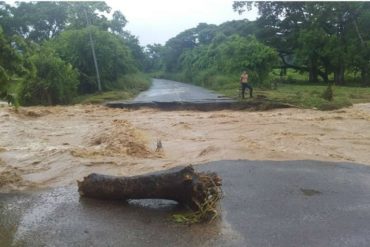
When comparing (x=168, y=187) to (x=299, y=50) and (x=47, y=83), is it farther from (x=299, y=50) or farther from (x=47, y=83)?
(x=299, y=50)

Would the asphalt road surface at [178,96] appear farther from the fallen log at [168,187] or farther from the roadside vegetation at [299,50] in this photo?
the fallen log at [168,187]

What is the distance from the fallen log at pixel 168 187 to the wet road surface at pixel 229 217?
17cm

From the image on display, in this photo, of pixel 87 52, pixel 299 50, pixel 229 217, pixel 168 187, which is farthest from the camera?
pixel 299 50

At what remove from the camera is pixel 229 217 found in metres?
6.24

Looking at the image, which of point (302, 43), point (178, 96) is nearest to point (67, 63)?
point (178, 96)

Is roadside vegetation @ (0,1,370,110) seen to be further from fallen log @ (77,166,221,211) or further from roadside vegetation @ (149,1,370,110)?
fallen log @ (77,166,221,211)

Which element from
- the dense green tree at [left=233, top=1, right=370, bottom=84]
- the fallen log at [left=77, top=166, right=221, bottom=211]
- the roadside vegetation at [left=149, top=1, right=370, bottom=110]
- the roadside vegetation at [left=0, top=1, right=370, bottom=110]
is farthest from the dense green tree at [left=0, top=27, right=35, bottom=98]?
the dense green tree at [left=233, top=1, right=370, bottom=84]

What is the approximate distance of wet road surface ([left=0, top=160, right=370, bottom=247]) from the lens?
5594mm

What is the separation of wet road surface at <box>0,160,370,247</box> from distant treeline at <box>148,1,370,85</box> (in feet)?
77.9

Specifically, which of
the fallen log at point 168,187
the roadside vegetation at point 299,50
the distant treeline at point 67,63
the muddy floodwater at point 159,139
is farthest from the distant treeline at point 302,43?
the fallen log at point 168,187

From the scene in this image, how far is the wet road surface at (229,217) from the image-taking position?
5594 millimetres

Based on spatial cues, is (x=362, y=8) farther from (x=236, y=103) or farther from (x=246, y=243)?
(x=246, y=243)

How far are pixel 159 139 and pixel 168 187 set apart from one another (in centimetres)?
703

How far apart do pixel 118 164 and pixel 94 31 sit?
81.5ft
